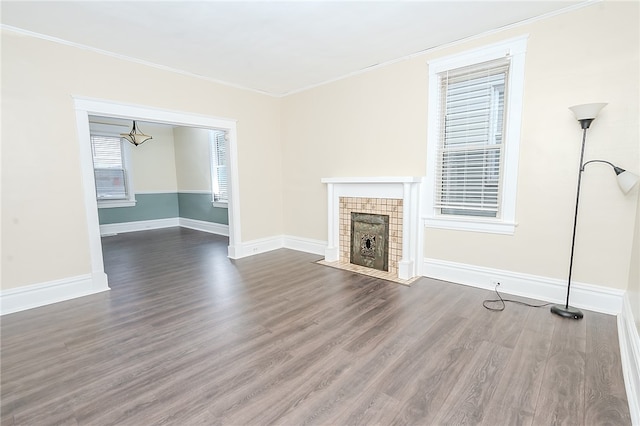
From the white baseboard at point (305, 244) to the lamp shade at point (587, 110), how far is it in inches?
136

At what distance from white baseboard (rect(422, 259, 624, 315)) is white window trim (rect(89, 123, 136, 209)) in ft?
23.7

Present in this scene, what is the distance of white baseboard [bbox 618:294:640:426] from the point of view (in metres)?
1.55

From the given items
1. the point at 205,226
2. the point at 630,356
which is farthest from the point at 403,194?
the point at 205,226

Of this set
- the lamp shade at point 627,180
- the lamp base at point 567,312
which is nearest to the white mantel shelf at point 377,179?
the lamp shade at point 627,180

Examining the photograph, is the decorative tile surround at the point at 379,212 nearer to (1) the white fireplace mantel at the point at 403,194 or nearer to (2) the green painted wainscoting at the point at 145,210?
(1) the white fireplace mantel at the point at 403,194

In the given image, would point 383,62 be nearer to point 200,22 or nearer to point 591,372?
point 200,22

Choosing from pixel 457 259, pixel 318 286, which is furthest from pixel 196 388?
pixel 457 259

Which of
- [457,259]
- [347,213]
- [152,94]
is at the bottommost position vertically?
[457,259]

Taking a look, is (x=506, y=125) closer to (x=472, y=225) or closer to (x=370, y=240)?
(x=472, y=225)

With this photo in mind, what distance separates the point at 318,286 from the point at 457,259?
1.70 meters

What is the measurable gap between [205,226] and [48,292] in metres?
4.34

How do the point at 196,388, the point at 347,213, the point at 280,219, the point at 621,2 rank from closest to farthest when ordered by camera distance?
the point at 196,388
the point at 621,2
the point at 347,213
the point at 280,219

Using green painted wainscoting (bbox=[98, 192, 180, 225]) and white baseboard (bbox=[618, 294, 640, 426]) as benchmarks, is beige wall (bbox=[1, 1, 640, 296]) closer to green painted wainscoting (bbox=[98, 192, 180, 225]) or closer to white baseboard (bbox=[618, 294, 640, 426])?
white baseboard (bbox=[618, 294, 640, 426])

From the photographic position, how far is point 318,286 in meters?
3.49
